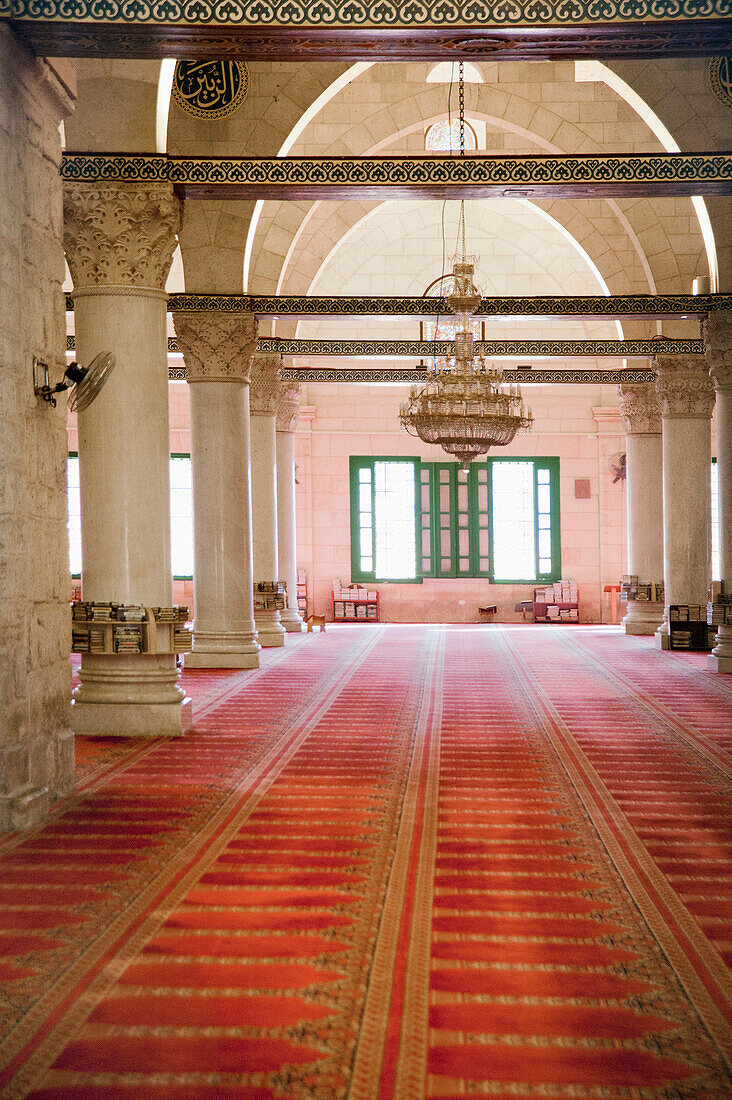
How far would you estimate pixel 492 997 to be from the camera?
2570mm

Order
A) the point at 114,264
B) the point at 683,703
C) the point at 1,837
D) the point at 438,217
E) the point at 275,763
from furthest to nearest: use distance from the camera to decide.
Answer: the point at 438,217 < the point at 683,703 < the point at 114,264 < the point at 275,763 < the point at 1,837

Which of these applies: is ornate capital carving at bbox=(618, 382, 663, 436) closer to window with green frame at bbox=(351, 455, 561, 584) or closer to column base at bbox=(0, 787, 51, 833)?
window with green frame at bbox=(351, 455, 561, 584)

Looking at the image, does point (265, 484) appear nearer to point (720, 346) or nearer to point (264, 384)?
point (264, 384)

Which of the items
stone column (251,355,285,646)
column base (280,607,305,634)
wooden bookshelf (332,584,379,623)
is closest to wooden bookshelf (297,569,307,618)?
wooden bookshelf (332,584,379,623)

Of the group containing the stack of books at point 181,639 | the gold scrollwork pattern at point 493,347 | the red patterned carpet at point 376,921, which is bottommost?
the red patterned carpet at point 376,921

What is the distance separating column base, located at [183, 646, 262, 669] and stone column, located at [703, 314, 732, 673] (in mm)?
4330

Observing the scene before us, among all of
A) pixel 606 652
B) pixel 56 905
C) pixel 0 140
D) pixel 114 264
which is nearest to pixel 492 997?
pixel 56 905

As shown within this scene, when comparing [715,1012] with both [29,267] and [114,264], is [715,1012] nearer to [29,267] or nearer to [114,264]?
[29,267]

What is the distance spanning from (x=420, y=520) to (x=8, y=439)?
45.8 ft

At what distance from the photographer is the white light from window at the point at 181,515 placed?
17641 millimetres

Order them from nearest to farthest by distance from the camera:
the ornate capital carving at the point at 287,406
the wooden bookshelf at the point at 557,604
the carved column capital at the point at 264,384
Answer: the carved column capital at the point at 264,384
the ornate capital carving at the point at 287,406
the wooden bookshelf at the point at 557,604

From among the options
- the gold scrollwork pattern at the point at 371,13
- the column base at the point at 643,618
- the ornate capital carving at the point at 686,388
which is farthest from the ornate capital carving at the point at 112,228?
the column base at the point at 643,618

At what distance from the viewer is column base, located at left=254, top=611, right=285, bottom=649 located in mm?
12352

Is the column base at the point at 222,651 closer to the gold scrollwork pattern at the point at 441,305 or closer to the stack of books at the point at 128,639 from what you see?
the gold scrollwork pattern at the point at 441,305
